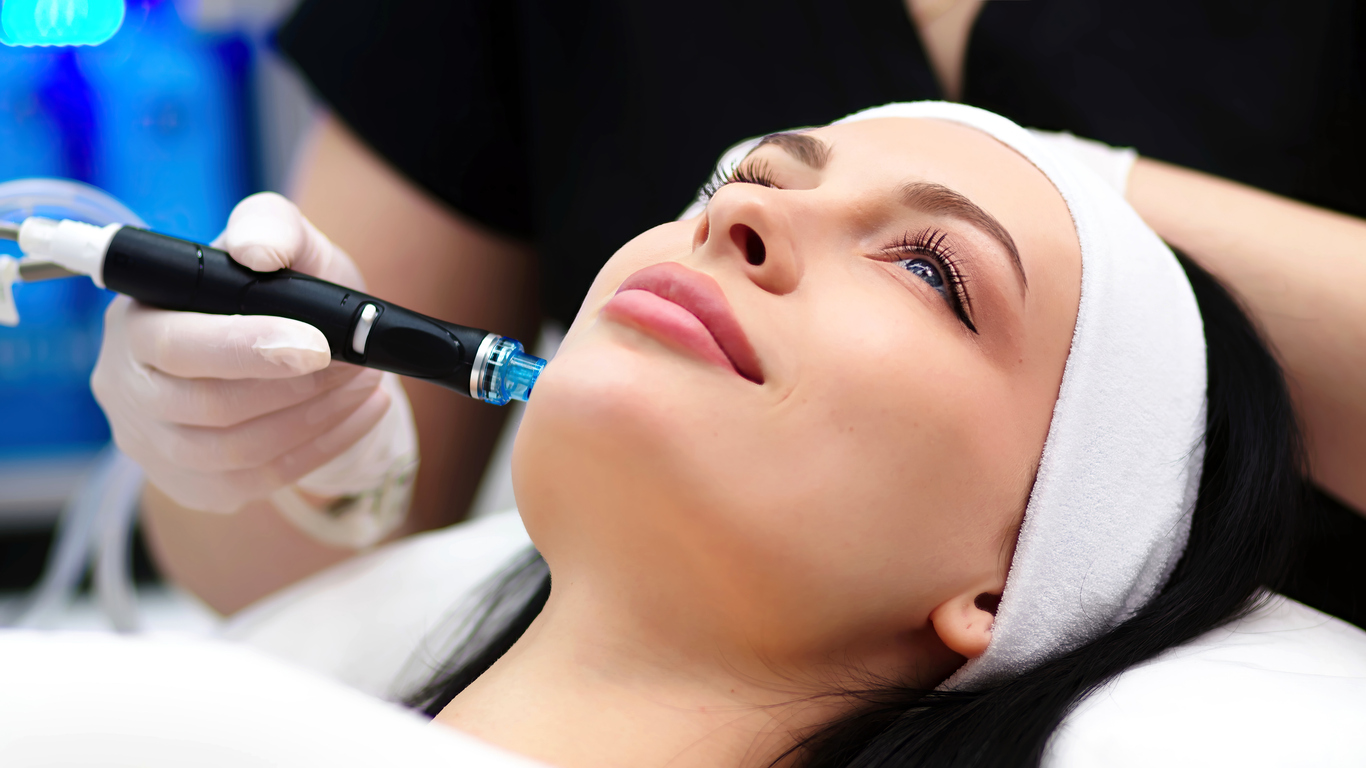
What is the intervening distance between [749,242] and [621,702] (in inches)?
15.2

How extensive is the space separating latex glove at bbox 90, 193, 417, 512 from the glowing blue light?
1.79 meters

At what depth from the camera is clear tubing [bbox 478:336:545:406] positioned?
33.7 inches

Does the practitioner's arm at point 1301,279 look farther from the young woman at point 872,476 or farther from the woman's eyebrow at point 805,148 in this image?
the woman's eyebrow at point 805,148

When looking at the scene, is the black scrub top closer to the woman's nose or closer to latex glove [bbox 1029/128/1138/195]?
latex glove [bbox 1029/128/1138/195]

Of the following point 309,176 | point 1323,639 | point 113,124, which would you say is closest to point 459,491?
point 309,176

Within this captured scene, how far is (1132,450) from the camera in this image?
2.72 feet

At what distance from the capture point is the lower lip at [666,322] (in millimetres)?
695

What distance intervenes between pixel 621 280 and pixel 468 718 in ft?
1.27

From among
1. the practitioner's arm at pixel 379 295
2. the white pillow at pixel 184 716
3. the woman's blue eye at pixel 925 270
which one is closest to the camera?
the white pillow at pixel 184 716

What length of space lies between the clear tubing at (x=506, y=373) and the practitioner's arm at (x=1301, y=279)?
0.74 meters

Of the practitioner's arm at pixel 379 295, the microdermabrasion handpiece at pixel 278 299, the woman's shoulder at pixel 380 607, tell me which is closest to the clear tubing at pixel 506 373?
the microdermabrasion handpiece at pixel 278 299

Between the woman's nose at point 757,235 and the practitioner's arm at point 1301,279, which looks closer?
the woman's nose at point 757,235

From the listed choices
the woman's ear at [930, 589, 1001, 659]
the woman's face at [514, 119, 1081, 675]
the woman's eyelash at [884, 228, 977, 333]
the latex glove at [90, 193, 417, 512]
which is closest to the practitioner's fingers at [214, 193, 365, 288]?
the latex glove at [90, 193, 417, 512]

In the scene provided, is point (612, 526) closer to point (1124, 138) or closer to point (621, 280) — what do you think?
point (621, 280)
